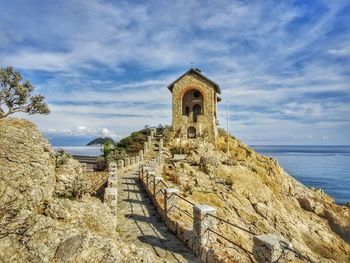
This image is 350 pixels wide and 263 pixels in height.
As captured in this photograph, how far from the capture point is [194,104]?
47.4 m

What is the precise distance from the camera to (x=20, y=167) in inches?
325

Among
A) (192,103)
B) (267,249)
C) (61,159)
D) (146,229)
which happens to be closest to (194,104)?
(192,103)

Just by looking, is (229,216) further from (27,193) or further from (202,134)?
(202,134)

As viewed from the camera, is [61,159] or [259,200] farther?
[259,200]

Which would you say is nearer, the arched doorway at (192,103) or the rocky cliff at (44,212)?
the rocky cliff at (44,212)

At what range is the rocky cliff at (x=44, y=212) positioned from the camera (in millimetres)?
6797

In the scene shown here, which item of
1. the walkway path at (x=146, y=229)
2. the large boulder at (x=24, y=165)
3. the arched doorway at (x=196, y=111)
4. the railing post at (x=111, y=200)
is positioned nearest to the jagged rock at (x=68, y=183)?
the large boulder at (x=24, y=165)

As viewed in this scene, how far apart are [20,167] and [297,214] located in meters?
32.3

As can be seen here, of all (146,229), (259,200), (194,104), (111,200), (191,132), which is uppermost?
(194,104)

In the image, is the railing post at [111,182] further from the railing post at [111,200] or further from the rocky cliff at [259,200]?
the rocky cliff at [259,200]

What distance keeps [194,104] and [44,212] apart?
1584 inches

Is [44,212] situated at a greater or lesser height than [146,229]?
greater

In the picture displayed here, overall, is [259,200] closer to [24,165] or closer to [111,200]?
[111,200]

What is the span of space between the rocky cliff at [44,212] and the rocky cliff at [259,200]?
36.8 feet
